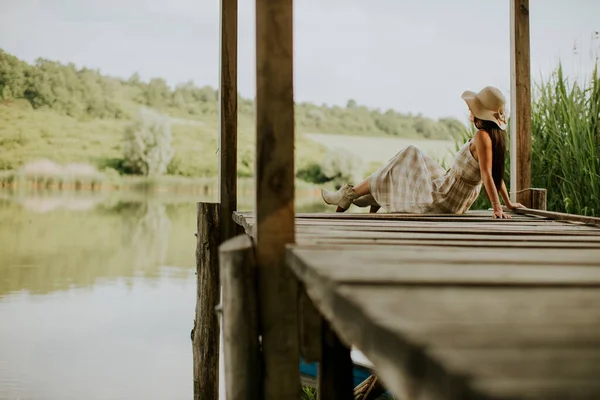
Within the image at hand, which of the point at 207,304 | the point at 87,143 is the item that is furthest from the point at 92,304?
the point at 207,304

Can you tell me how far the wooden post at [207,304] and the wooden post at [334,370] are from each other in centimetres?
200

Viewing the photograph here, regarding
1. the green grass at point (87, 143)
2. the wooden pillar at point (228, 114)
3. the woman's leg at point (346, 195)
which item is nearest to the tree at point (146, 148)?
the green grass at point (87, 143)

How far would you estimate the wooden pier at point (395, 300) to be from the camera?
0.62 meters

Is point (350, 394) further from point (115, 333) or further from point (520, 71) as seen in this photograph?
point (115, 333)

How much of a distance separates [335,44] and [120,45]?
30.7 ft

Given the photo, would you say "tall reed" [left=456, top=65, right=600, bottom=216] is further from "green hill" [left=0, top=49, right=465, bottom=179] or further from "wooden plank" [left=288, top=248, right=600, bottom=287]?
"green hill" [left=0, top=49, right=465, bottom=179]

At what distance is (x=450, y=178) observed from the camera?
409cm

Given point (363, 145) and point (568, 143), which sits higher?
point (363, 145)

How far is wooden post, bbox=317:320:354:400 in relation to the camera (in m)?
1.88

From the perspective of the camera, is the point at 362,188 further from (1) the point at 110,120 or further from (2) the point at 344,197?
Result: (1) the point at 110,120

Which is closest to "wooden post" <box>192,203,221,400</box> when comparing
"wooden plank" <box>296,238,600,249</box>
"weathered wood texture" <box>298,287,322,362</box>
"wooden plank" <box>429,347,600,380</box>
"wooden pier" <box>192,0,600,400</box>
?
"wooden pier" <box>192,0,600,400</box>

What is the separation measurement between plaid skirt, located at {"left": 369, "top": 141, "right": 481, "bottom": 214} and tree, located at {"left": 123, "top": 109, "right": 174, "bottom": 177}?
18.4m

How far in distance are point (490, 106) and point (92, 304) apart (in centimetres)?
1214

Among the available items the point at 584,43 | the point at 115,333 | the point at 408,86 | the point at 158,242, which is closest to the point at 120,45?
the point at 158,242
